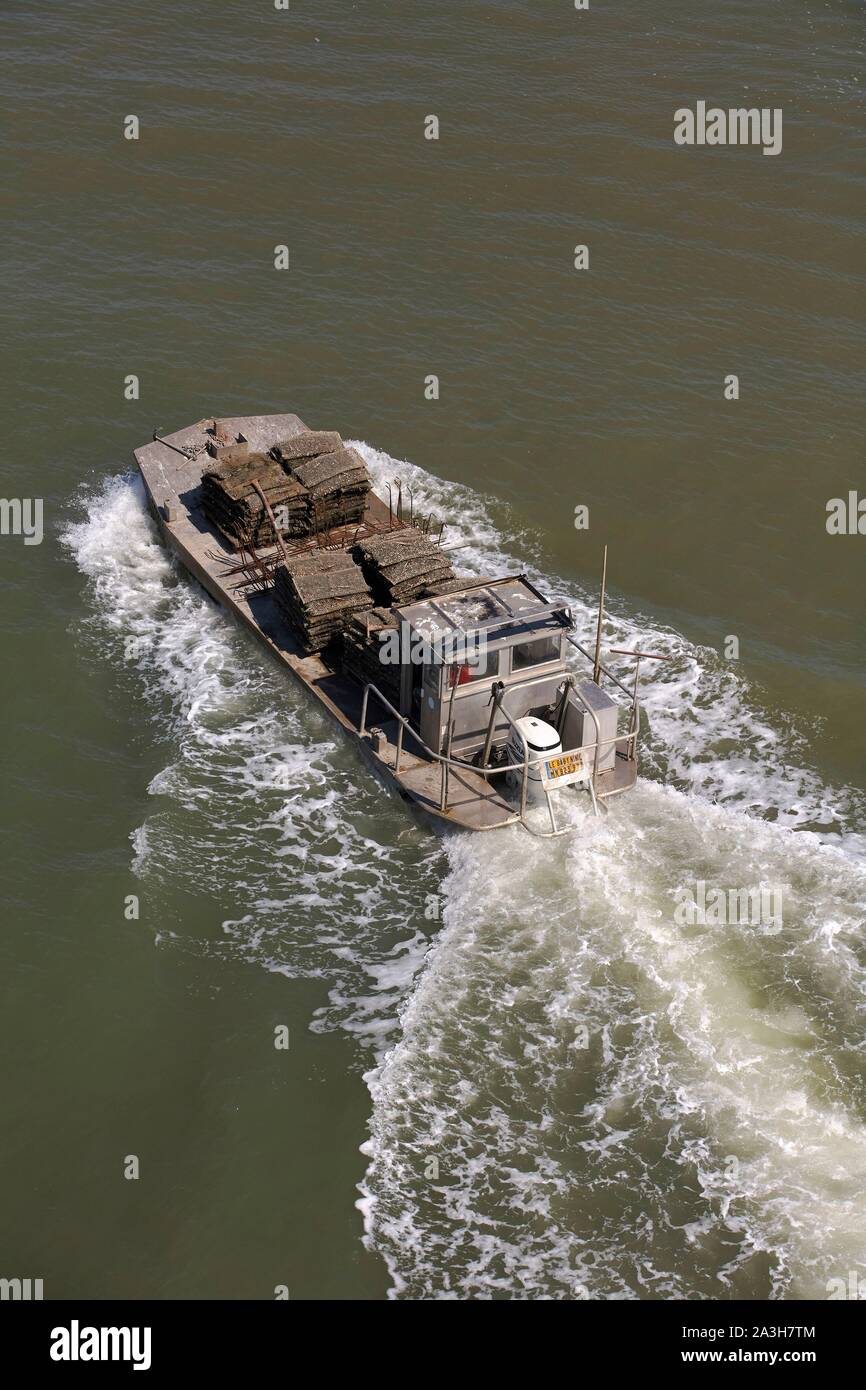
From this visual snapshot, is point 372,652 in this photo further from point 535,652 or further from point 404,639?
point 535,652

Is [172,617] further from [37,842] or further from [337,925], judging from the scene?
[337,925]

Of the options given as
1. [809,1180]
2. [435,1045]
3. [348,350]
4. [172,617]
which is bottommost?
[809,1180]

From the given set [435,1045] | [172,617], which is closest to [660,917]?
[435,1045]

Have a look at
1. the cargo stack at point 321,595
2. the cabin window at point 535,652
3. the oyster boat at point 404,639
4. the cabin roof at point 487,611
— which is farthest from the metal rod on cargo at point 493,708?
the cargo stack at point 321,595

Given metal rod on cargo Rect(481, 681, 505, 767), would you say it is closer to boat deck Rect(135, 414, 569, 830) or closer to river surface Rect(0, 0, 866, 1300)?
boat deck Rect(135, 414, 569, 830)

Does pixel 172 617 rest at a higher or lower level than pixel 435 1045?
higher
